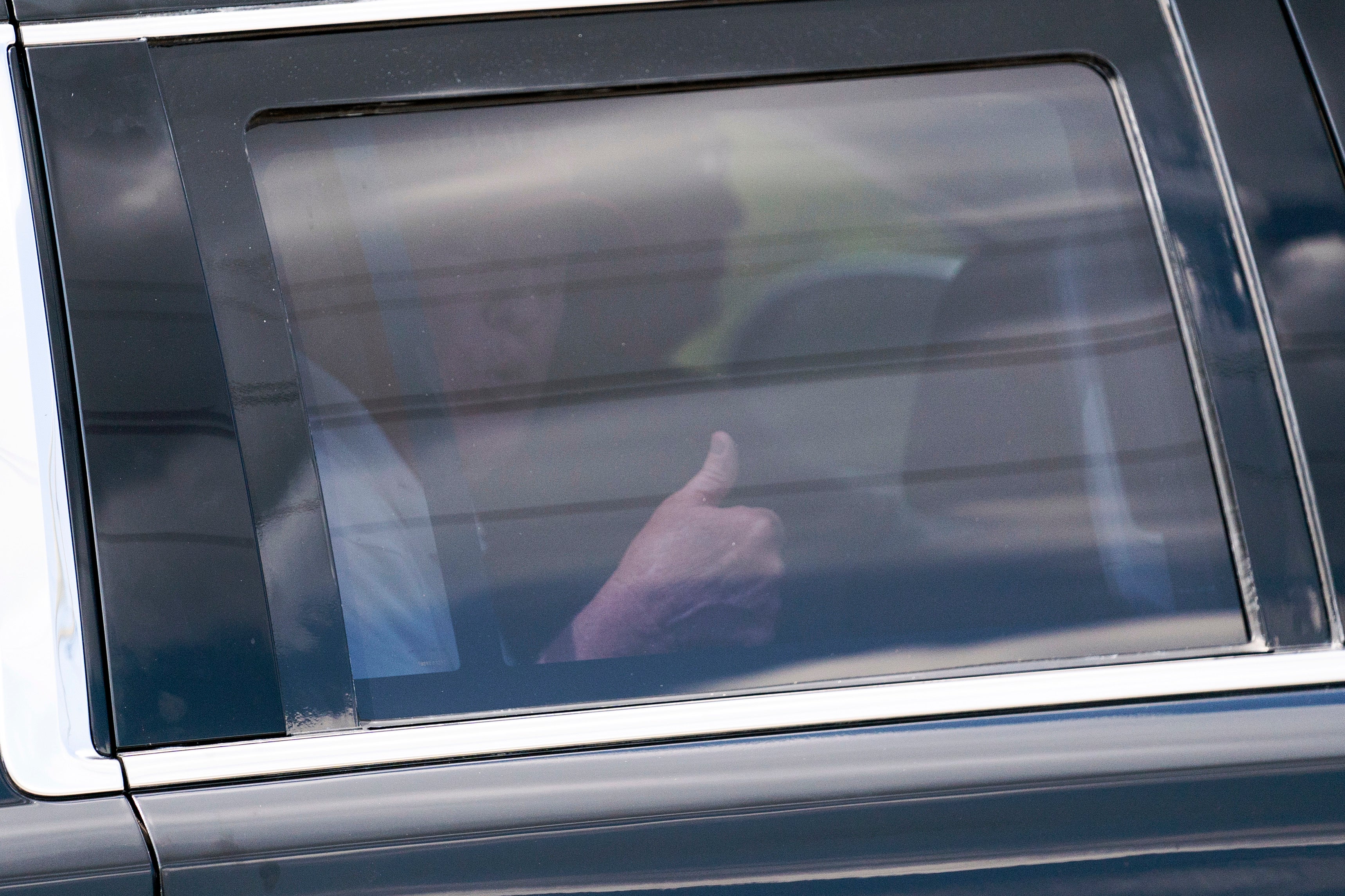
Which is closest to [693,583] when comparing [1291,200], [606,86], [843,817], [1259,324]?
[843,817]

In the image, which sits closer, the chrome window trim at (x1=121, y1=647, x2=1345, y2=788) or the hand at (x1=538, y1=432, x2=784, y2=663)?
the chrome window trim at (x1=121, y1=647, x2=1345, y2=788)

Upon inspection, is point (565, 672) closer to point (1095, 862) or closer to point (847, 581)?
point (847, 581)

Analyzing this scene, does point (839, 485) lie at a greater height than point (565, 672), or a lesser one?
greater

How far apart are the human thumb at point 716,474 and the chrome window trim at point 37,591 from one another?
609mm

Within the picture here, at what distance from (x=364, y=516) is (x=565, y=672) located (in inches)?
10.4

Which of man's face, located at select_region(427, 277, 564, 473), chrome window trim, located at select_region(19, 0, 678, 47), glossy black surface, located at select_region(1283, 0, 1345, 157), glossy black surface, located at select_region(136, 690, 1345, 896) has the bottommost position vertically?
glossy black surface, located at select_region(136, 690, 1345, 896)

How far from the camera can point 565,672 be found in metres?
1.11

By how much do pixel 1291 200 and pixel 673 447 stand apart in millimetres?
723

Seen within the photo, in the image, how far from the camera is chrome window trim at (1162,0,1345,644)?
1119 millimetres

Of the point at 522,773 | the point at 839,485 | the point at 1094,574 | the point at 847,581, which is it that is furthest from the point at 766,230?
the point at 522,773

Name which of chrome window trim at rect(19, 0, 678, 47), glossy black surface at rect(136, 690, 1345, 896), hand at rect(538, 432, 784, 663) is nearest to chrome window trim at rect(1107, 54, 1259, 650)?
glossy black surface at rect(136, 690, 1345, 896)

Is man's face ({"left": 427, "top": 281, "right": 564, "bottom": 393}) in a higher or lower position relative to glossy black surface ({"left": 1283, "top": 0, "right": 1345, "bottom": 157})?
lower

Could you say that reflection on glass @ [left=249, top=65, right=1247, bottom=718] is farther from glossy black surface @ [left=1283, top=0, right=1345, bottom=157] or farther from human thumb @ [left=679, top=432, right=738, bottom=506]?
glossy black surface @ [left=1283, top=0, right=1345, bottom=157]

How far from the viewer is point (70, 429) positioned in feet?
3.44
